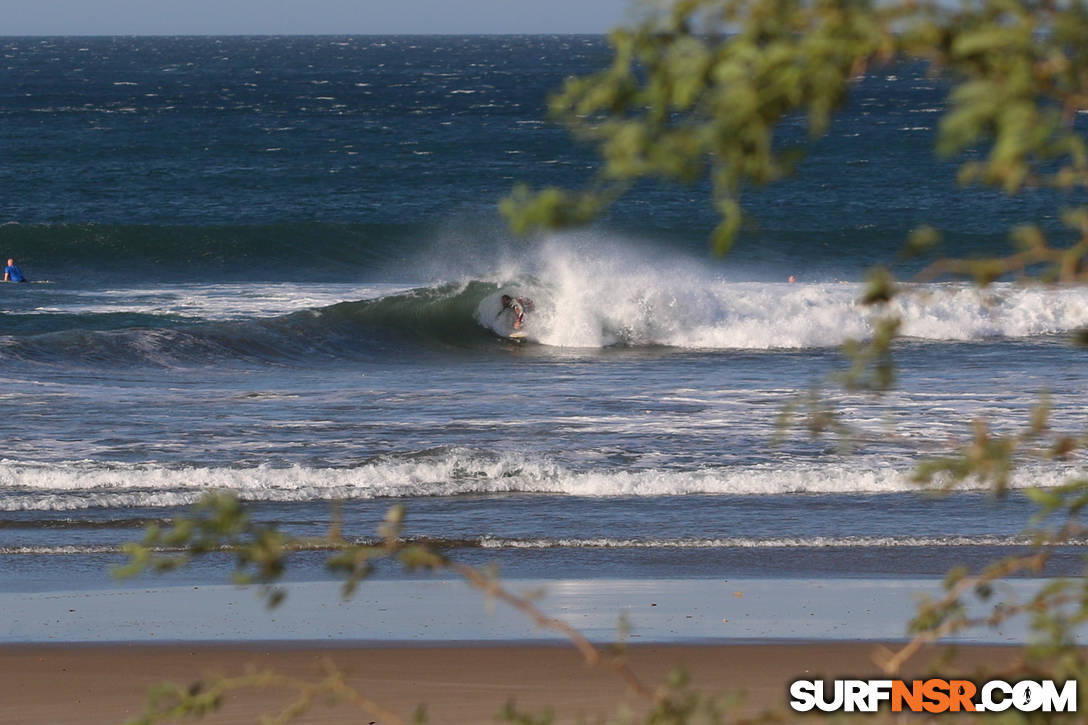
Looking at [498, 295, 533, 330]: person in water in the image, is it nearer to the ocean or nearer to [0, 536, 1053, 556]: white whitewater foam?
the ocean

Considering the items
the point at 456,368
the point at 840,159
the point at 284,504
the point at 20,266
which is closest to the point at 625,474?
the point at 284,504

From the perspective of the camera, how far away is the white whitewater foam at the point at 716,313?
74.3 feet

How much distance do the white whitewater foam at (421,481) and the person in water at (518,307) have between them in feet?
37.6

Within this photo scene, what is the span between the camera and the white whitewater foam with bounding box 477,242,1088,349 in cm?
2266

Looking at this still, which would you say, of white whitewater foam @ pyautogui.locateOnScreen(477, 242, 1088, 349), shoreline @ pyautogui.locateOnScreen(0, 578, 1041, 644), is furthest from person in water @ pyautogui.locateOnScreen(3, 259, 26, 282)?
shoreline @ pyautogui.locateOnScreen(0, 578, 1041, 644)

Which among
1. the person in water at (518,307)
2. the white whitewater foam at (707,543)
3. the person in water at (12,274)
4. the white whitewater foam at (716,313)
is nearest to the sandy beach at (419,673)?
the white whitewater foam at (707,543)

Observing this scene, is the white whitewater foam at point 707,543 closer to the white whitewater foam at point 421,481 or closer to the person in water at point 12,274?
the white whitewater foam at point 421,481

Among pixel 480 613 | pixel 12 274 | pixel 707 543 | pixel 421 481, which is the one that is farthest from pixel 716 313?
pixel 480 613

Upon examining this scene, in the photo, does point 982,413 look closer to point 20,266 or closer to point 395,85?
point 20,266

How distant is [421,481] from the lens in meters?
12.2

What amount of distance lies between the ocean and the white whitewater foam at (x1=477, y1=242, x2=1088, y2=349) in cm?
8

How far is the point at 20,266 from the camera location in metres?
30.6

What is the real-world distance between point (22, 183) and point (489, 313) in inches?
925

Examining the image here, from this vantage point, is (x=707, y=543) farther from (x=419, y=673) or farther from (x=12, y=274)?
(x=12, y=274)
